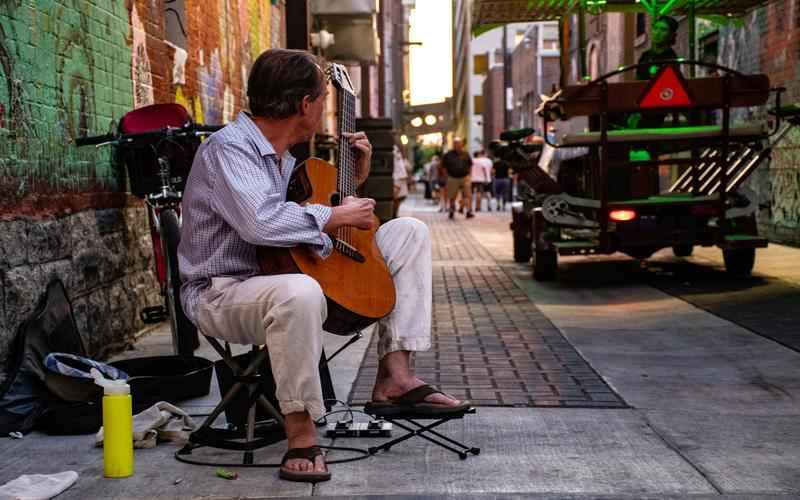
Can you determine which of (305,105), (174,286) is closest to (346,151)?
(305,105)

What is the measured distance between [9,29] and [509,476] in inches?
124

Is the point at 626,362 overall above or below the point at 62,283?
below

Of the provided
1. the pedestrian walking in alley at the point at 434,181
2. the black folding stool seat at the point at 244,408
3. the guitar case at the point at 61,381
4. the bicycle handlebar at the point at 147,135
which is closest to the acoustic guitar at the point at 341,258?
the black folding stool seat at the point at 244,408

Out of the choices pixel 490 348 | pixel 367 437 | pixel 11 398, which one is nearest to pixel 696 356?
pixel 490 348

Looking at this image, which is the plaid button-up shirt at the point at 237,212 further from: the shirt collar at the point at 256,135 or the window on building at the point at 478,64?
the window on building at the point at 478,64

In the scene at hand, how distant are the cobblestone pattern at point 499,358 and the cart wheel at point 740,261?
2043 millimetres

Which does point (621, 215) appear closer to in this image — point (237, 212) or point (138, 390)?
point (138, 390)

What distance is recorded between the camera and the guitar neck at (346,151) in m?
4.08

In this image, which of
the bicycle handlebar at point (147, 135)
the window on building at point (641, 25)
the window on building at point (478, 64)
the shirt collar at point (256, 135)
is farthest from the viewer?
the window on building at point (478, 64)

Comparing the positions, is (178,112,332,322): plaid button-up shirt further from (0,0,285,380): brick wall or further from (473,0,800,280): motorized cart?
(473,0,800,280): motorized cart

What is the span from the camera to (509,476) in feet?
12.5

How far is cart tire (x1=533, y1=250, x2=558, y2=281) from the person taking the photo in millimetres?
10676

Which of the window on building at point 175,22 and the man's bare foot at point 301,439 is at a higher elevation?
the window on building at point 175,22

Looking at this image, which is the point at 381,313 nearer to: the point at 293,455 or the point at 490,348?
the point at 293,455
